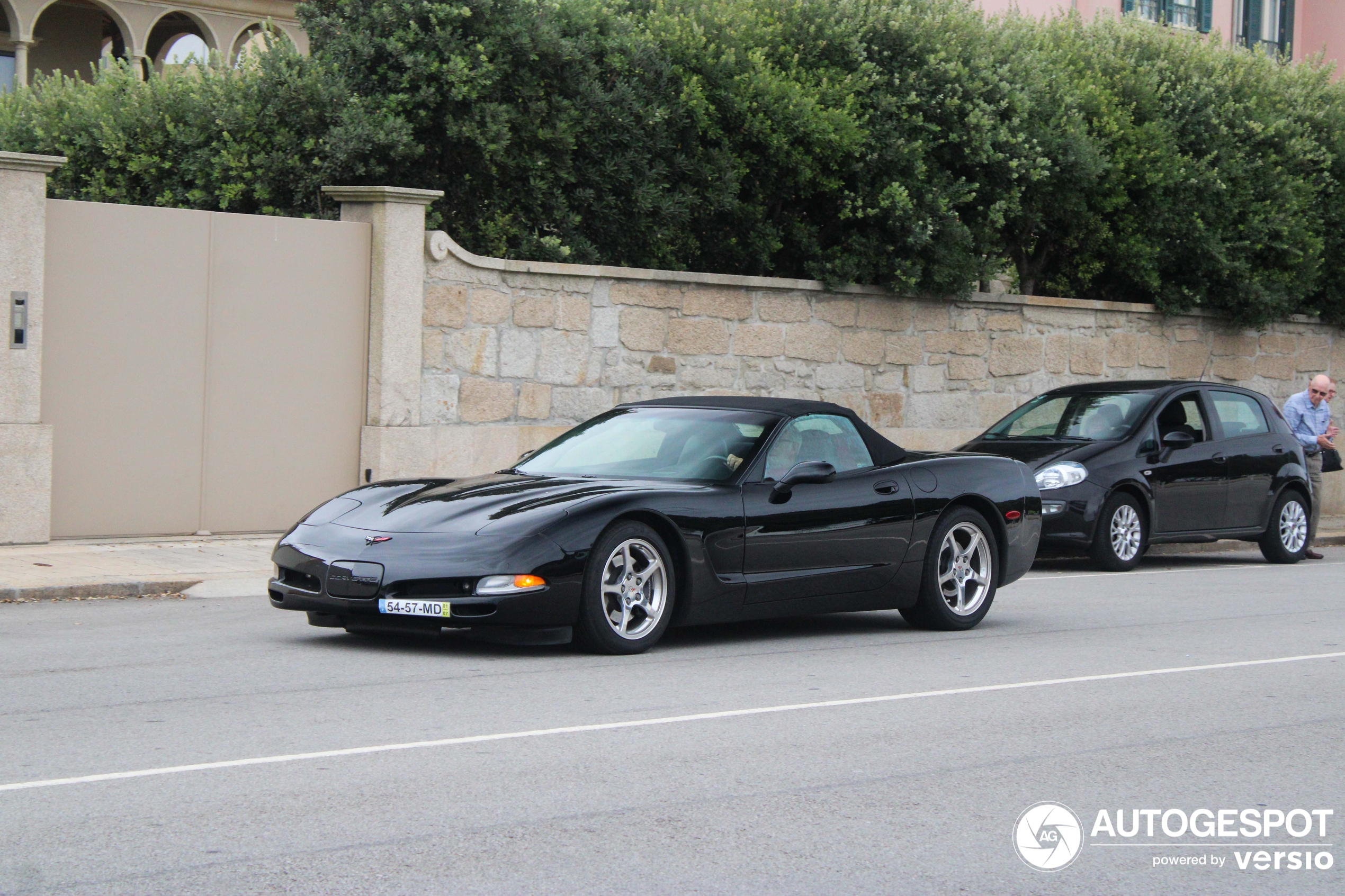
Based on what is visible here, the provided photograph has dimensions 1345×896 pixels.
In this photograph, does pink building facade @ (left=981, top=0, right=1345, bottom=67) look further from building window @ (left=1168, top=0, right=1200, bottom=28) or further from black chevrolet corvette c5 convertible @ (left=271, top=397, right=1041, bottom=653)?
black chevrolet corvette c5 convertible @ (left=271, top=397, right=1041, bottom=653)

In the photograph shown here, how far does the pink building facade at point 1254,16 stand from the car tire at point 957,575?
78.0 feet

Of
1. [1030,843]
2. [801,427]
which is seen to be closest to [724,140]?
[801,427]

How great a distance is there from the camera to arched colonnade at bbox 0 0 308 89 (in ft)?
79.8

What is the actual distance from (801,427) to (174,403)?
6.07m

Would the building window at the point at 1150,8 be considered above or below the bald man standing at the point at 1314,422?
above

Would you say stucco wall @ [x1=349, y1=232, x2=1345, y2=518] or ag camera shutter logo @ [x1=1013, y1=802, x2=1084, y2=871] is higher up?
stucco wall @ [x1=349, y1=232, x2=1345, y2=518]

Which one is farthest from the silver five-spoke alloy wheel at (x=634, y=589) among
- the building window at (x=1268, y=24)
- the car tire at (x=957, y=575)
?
the building window at (x=1268, y=24)

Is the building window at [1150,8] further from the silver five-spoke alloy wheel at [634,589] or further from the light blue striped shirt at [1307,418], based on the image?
the silver five-spoke alloy wheel at [634,589]

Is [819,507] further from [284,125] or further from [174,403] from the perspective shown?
[284,125]

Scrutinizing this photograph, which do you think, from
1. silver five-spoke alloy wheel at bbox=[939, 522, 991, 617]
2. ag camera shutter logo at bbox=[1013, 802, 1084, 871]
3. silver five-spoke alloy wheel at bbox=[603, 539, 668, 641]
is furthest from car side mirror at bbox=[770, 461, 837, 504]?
ag camera shutter logo at bbox=[1013, 802, 1084, 871]

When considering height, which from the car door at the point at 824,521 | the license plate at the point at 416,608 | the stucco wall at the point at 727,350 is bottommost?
the license plate at the point at 416,608

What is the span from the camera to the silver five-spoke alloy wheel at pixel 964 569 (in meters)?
10.0

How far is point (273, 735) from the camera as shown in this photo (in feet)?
20.9

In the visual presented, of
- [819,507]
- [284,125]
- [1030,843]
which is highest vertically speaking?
[284,125]
